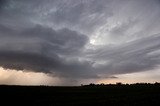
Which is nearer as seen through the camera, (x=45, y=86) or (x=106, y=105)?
(x=106, y=105)

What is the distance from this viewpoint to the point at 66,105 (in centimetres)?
4188

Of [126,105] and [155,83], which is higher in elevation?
[155,83]

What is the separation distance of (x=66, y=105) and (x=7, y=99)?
39.4ft

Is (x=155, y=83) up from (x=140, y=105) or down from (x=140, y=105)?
up

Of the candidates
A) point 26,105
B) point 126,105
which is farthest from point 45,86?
point 126,105

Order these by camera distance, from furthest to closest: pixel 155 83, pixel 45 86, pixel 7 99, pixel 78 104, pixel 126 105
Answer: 1. pixel 155 83
2. pixel 45 86
3. pixel 7 99
4. pixel 78 104
5. pixel 126 105

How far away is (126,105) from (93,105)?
5285mm

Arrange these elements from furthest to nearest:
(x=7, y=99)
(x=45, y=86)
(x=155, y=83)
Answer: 1. (x=155, y=83)
2. (x=45, y=86)
3. (x=7, y=99)

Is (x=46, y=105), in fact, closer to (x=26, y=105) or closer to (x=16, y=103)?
(x=26, y=105)

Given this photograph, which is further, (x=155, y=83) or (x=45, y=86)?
(x=155, y=83)

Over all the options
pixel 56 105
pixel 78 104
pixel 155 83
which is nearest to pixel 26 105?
pixel 56 105

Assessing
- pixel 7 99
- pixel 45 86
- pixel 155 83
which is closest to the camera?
pixel 7 99

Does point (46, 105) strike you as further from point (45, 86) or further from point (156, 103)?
point (45, 86)

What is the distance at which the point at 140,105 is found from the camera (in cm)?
4022
